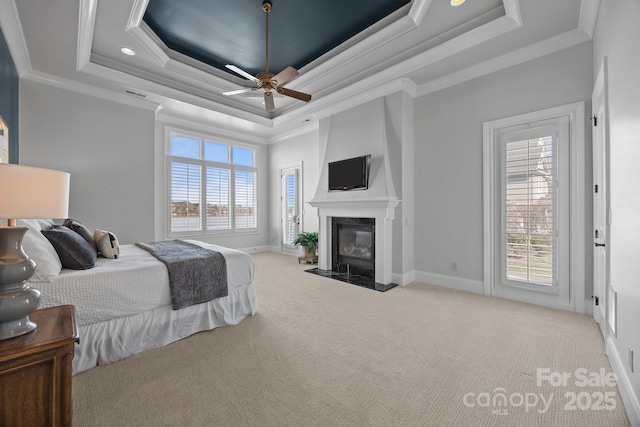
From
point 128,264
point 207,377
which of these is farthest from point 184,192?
point 207,377

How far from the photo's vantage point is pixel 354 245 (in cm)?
487

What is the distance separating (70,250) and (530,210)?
15.2ft

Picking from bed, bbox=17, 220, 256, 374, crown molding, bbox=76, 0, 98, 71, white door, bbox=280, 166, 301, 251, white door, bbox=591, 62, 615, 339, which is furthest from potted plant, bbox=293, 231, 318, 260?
crown molding, bbox=76, 0, 98, 71

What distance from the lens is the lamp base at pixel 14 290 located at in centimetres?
121

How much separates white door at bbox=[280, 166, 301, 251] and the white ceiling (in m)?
1.87

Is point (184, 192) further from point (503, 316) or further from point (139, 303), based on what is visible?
point (503, 316)


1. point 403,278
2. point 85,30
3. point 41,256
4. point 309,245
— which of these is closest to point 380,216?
point 403,278

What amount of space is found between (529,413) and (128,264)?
298 cm

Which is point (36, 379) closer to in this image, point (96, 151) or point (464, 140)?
point (96, 151)

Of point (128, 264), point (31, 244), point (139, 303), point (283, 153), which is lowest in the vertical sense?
point (139, 303)

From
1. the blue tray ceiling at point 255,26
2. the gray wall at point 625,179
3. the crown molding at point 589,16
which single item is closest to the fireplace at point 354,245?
the blue tray ceiling at point 255,26

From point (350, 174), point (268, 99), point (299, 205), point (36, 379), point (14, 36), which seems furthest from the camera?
point (299, 205)

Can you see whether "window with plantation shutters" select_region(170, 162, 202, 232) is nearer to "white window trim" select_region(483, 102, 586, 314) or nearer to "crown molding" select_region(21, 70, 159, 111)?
"crown molding" select_region(21, 70, 159, 111)

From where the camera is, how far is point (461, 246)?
394cm
